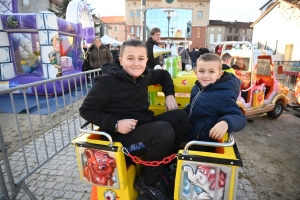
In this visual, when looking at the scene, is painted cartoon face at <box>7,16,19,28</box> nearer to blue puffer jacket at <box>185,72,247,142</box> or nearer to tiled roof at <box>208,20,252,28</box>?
blue puffer jacket at <box>185,72,247,142</box>

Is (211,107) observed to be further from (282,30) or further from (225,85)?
(282,30)

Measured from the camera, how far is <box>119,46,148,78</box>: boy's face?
1.77 metres

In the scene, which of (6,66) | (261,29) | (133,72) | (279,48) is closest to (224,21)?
(261,29)

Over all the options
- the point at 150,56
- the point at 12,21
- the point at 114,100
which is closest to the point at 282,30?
the point at 150,56

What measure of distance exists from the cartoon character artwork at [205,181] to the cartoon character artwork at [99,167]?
0.57 m

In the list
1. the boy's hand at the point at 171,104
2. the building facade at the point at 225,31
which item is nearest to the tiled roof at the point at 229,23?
the building facade at the point at 225,31

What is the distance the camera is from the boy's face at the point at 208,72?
188 cm

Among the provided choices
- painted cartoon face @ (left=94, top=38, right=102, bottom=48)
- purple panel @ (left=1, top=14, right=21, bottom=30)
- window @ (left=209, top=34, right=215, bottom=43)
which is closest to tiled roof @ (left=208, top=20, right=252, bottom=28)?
window @ (left=209, top=34, right=215, bottom=43)

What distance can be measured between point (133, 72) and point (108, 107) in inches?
15.2

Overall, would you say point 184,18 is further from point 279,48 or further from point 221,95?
point 221,95

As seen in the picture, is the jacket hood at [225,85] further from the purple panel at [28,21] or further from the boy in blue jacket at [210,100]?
the purple panel at [28,21]

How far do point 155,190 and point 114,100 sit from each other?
82 cm

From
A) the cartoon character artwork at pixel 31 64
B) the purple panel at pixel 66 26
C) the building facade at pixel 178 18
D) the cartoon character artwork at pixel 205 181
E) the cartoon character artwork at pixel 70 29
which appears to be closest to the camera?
the cartoon character artwork at pixel 205 181

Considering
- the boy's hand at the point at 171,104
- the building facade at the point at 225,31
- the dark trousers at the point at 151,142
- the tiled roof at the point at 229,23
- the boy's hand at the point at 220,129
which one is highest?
the tiled roof at the point at 229,23
